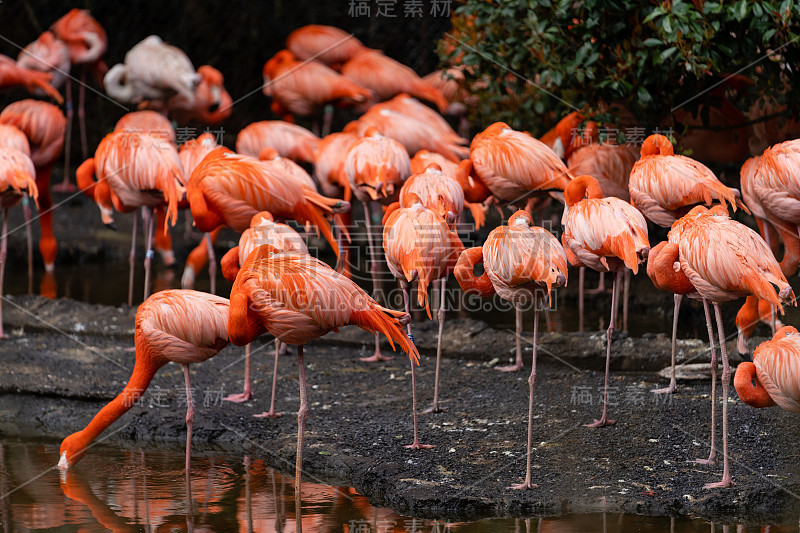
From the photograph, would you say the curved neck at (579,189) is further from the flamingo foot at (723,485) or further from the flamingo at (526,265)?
the flamingo foot at (723,485)

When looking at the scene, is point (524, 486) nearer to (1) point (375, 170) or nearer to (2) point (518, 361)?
(2) point (518, 361)

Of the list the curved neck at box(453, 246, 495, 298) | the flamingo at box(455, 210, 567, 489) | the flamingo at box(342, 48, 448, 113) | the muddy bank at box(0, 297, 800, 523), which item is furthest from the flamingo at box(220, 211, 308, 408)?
the flamingo at box(342, 48, 448, 113)

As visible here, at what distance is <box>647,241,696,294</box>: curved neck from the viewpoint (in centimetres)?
398

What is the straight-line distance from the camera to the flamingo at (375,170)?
227 inches

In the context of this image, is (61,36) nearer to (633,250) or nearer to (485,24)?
(485,24)

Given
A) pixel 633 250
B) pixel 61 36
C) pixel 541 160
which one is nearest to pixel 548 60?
pixel 541 160

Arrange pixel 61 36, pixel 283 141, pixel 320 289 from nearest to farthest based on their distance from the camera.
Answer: pixel 320 289 < pixel 283 141 < pixel 61 36

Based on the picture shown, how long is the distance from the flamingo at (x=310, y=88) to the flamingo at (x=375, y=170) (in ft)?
9.18

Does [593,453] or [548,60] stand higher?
[548,60]

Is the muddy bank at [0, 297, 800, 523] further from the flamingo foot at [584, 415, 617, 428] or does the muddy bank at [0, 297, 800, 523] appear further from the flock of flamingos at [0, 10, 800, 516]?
the flock of flamingos at [0, 10, 800, 516]

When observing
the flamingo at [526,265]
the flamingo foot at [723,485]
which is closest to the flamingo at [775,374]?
the flamingo foot at [723,485]

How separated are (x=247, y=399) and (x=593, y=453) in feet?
5.87

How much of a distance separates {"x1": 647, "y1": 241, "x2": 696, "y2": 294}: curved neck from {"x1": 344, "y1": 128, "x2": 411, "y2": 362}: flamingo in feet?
6.72

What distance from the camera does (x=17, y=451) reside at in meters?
4.38
